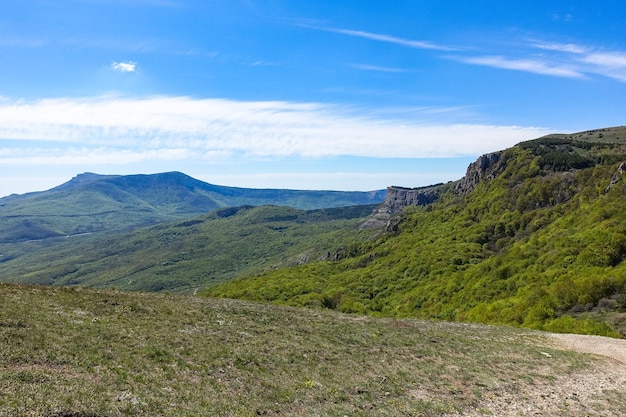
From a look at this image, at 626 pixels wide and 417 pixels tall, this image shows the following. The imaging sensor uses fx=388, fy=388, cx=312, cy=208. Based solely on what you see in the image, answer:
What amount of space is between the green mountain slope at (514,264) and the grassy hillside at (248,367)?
26531 millimetres

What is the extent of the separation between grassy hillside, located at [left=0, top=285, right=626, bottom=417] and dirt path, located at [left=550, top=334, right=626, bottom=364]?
3.14 metres

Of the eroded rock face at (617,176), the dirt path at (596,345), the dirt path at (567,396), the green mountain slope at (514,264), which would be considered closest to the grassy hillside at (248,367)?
the dirt path at (567,396)

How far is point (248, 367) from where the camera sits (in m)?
26.0

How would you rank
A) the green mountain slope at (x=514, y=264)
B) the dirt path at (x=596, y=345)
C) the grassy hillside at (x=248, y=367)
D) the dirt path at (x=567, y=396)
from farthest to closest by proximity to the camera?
the green mountain slope at (x=514, y=264)
the dirt path at (x=596, y=345)
the dirt path at (x=567, y=396)
the grassy hillside at (x=248, y=367)

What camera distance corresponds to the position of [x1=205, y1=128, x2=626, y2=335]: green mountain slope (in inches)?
2419

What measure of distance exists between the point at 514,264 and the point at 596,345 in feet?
194

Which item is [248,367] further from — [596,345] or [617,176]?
[617,176]

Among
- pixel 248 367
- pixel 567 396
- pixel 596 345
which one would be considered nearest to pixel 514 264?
pixel 596 345

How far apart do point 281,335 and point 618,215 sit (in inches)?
3557

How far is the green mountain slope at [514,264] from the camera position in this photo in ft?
202

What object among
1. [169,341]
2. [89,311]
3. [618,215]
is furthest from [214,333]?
[618,215]

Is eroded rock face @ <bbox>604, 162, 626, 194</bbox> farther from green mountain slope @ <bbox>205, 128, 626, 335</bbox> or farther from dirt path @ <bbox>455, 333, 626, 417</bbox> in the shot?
dirt path @ <bbox>455, 333, 626, 417</bbox>

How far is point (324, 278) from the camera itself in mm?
175125

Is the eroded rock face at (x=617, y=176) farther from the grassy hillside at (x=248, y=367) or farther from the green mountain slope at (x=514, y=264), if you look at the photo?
the grassy hillside at (x=248, y=367)
